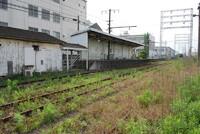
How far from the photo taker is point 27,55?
44.4 ft

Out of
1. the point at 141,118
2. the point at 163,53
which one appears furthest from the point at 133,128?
the point at 163,53

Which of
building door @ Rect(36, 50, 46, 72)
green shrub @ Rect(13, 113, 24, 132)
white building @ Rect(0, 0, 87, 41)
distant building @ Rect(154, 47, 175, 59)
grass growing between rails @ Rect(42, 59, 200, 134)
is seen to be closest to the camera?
grass growing between rails @ Rect(42, 59, 200, 134)

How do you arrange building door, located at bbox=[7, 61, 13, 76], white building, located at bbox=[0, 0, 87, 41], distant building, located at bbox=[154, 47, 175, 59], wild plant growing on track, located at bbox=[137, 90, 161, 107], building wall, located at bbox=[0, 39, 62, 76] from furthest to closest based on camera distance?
distant building, located at bbox=[154, 47, 175, 59], white building, located at bbox=[0, 0, 87, 41], building door, located at bbox=[7, 61, 13, 76], building wall, located at bbox=[0, 39, 62, 76], wild plant growing on track, located at bbox=[137, 90, 161, 107]

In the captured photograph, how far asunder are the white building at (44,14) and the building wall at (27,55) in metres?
6.59

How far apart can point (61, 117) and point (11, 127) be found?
133cm

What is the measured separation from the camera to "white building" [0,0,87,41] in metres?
23.4

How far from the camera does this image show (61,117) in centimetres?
463

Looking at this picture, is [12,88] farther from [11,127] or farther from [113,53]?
[113,53]

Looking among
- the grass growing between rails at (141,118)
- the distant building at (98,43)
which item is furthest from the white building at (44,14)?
the grass growing between rails at (141,118)

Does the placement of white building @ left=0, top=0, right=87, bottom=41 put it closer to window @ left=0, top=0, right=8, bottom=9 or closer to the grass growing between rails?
window @ left=0, top=0, right=8, bottom=9

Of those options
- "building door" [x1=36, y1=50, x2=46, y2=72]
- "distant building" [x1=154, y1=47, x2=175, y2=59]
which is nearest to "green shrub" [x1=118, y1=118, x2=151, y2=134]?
"building door" [x1=36, y1=50, x2=46, y2=72]

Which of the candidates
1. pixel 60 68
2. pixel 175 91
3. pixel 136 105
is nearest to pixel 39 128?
pixel 136 105

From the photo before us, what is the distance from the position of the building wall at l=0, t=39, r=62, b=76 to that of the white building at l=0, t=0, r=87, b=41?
6.59 meters

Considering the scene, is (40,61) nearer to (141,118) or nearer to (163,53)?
(141,118)
